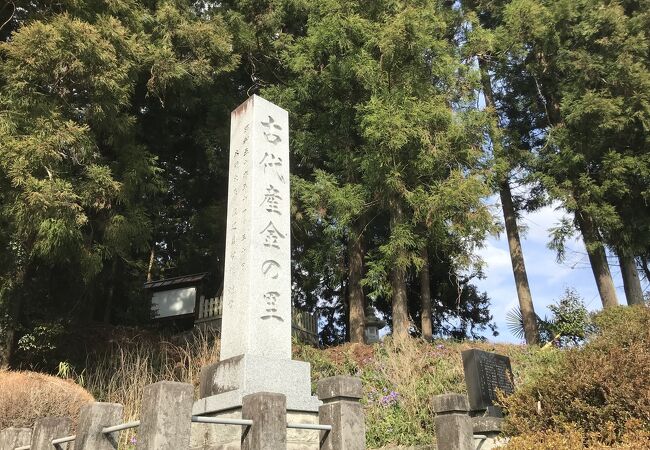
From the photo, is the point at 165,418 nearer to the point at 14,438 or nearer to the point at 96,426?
the point at 96,426

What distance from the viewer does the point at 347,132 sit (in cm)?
1054

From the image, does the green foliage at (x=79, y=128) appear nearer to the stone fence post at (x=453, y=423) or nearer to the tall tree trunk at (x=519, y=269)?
the stone fence post at (x=453, y=423)

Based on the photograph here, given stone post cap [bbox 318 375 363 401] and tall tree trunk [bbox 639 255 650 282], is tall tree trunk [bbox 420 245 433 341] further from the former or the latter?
stone post cap [bbox 318 375 363 401]

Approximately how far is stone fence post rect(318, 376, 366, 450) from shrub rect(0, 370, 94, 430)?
3.00 m

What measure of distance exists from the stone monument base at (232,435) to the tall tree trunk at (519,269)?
7805mm

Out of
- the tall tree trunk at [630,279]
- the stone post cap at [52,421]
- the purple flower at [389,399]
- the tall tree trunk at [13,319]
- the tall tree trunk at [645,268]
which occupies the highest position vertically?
the tall tree trunk at [645,268]

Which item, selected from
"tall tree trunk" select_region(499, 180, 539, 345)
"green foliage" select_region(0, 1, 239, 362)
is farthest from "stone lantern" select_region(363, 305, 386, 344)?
"green foliage" select_region(0, 1, 239, 362)

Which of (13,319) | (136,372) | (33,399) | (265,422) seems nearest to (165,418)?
(265,422)

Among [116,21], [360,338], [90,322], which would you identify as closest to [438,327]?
[360,338]

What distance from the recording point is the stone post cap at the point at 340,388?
9.33ft

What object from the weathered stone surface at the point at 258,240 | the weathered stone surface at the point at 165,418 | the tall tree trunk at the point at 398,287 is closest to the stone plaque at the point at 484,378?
the weathered stone surface at the point at 258,240

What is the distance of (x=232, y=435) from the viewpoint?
12.6 ft

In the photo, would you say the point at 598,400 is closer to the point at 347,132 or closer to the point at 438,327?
the point at 347,132

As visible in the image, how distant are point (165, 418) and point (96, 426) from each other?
527 mm
